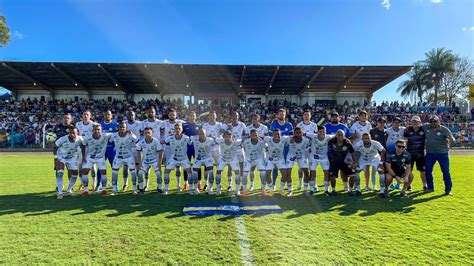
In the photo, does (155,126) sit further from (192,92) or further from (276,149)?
(192,92)

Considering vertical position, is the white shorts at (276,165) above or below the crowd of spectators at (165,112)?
below

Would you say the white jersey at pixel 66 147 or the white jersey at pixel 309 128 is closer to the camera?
the white jersey at pixel 66 147

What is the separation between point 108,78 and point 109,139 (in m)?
26.0

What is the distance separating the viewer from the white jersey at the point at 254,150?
8328mm

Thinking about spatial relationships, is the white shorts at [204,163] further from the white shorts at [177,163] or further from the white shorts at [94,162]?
the white shorts at [94,162]

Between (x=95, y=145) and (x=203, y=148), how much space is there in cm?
305

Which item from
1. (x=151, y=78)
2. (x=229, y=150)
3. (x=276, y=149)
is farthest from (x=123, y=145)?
(x=151, y=78)

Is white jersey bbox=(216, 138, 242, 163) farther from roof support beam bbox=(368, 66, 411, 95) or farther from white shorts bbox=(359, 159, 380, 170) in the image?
roof support beam bbox=(368, 66, 411, 95)

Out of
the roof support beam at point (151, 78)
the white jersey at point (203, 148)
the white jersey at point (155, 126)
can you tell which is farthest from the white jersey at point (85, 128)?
the roof support beam at point (151, 78)

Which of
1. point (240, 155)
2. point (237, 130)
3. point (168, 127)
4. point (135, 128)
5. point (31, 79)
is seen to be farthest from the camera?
point (31, 79)

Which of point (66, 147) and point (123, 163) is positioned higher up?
point (66, 147)

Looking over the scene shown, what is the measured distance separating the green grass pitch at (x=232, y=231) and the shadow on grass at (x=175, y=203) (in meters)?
0.02

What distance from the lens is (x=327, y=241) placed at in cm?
480

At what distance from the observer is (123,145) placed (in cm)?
829
